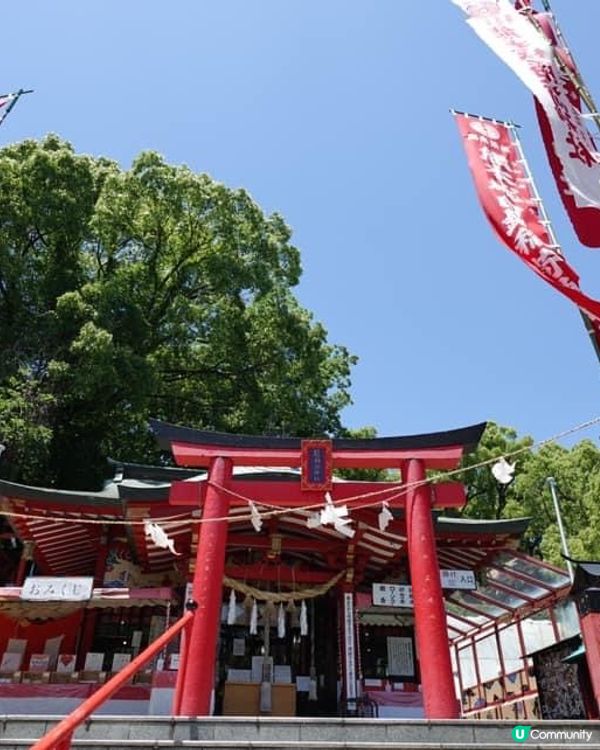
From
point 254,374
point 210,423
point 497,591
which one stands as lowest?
point 497,591

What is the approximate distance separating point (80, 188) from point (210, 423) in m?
10.6

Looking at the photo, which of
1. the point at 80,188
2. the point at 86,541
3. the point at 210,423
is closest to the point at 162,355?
the point at 210,423

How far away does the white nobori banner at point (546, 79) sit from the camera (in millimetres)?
7804

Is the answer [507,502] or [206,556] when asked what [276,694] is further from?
[507,502]

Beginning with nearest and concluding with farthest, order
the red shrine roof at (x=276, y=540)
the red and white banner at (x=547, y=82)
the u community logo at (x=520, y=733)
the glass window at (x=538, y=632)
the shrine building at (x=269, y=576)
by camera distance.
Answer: the u community logo at (x=520, y=733) < the red and white banner at (x=547, y=82) < the shrine building at (x=269, y=576) < the red shrine roof at (x=276, y=540) < the glass window at (x=538, y=632)

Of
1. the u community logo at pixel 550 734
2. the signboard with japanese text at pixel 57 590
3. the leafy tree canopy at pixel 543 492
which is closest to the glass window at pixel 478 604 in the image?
the leafy tree canopy at pixel 543 492

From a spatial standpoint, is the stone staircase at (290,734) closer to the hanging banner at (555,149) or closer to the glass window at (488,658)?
the hanging banner at (555,149)

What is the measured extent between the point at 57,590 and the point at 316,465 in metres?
6.14

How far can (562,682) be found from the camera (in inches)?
491

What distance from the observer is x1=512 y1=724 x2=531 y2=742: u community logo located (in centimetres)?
739

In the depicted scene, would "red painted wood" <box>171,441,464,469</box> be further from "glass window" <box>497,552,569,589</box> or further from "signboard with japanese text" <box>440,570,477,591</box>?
"glass window" <box>497,552,569,589</box>

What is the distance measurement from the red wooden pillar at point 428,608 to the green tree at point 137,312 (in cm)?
1340

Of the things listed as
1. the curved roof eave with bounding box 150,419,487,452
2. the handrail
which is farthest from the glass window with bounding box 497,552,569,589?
the handrail

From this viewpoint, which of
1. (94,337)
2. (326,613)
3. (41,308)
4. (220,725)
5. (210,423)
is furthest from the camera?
(210,423)
